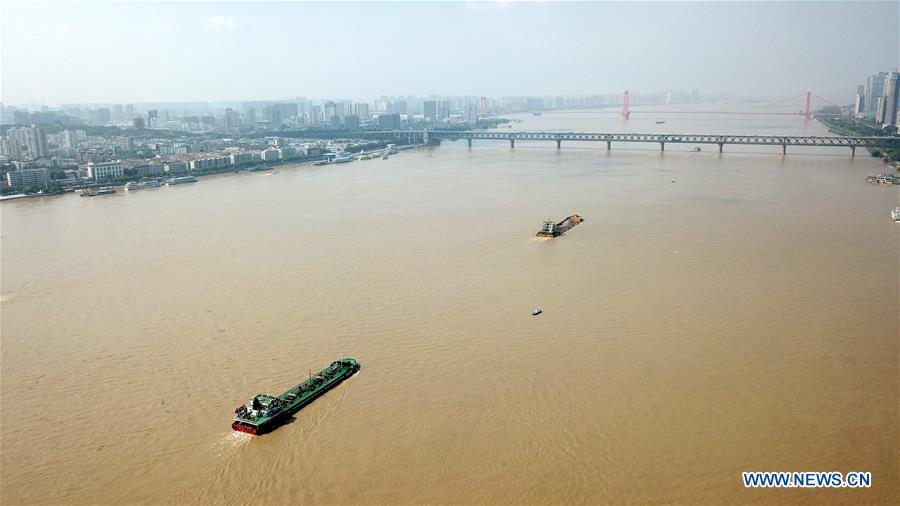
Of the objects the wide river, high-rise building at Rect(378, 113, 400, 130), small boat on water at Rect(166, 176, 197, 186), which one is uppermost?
high-rise building at Rect(378, 113, 400, 130)

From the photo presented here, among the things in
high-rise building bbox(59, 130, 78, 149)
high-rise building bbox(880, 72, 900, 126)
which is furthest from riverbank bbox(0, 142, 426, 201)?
high-rise building bbox(880, 72, 900, 126)

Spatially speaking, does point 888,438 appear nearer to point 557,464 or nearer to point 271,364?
point 557,464

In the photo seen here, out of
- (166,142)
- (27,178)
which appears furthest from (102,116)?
(27,178)

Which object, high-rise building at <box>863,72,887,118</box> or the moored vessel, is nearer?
the moored vessel

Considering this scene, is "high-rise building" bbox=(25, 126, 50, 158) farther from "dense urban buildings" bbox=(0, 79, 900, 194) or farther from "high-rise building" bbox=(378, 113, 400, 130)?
"high-rise building" bbox=(378, 113, 400, 130)

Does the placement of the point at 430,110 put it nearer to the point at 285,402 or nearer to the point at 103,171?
the point at 103,171

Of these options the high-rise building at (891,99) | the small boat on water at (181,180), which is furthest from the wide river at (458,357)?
the high-rise building at (891,99)

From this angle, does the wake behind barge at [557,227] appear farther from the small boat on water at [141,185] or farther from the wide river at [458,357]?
the small boat on water at [141,185]
